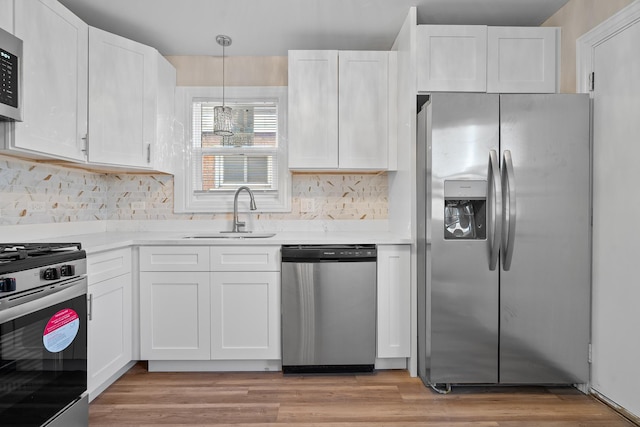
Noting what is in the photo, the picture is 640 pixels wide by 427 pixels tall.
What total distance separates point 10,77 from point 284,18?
5.29 feet

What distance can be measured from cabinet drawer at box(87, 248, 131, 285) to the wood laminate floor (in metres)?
0.71

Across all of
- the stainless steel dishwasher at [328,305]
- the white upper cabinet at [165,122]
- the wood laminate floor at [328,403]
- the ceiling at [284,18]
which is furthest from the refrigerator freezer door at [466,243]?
the white upper cabinet at [165,122]

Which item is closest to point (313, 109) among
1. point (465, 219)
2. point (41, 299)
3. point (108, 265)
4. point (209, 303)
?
point (465, 219)

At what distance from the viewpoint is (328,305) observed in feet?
8.27

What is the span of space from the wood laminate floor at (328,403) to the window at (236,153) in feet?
4.54

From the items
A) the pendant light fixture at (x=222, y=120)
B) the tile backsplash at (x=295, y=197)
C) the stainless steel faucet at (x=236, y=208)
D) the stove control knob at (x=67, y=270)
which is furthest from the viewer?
the tile backsplash at (x=295, y=197)

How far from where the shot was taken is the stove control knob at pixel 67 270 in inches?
63.5

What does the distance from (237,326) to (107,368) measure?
2.54 feet

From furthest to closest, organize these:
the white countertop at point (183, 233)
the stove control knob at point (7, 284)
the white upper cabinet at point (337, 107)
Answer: the white upper cabinet at point (337, 107) < the white countertop at point (183, 233) < the stove control knob at point (7, 284)

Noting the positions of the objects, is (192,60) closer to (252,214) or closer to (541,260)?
(252,214)

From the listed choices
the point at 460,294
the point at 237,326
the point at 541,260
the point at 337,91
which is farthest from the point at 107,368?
the point at 541,260

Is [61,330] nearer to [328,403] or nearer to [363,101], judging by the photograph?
[328,403]

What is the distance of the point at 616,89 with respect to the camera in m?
2.14

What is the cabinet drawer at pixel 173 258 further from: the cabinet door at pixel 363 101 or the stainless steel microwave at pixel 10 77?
the cabinet door at pixel 363 101
